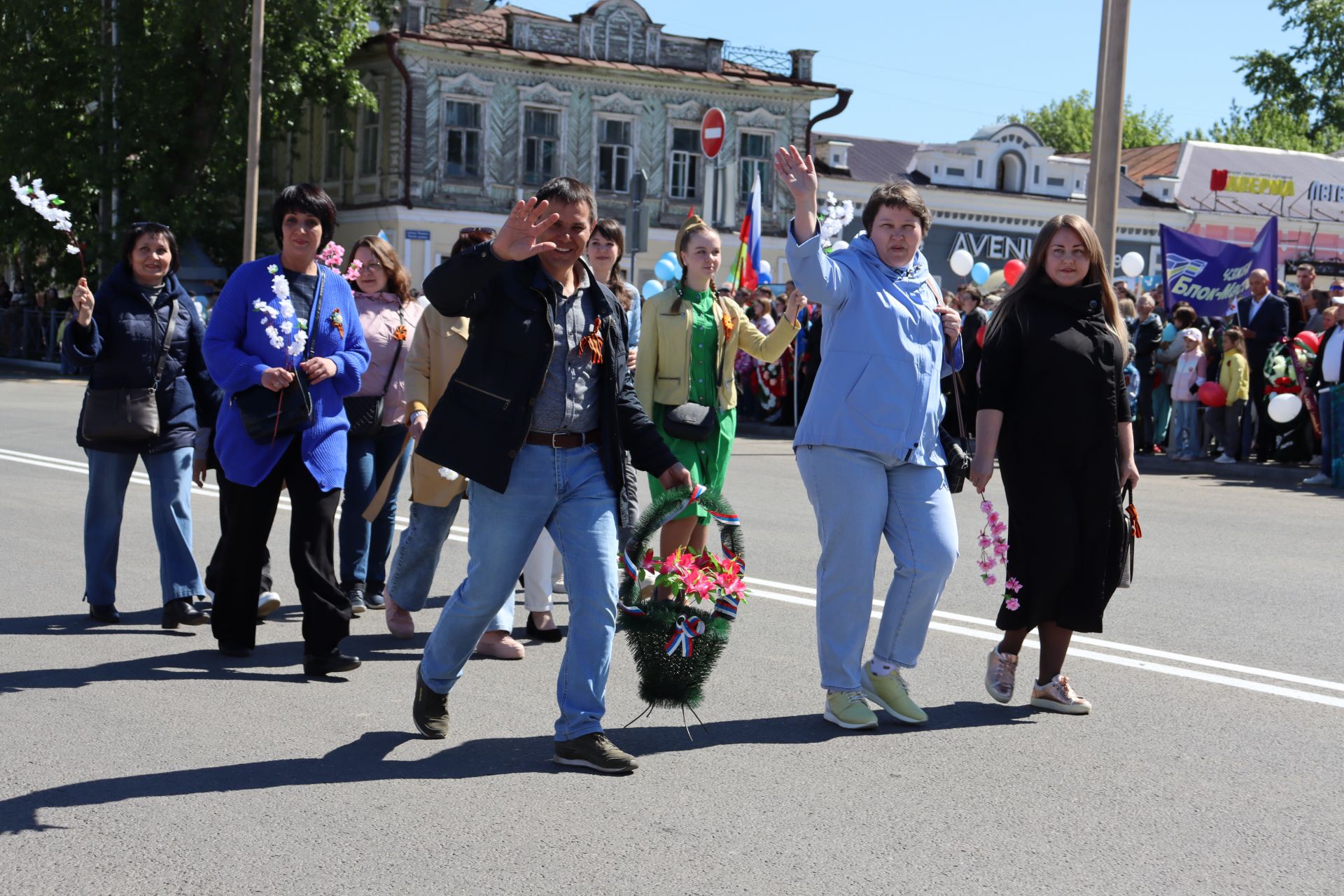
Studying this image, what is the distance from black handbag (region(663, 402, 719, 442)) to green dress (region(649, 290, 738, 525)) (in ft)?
0.48

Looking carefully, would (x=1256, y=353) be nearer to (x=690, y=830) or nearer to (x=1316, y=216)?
(x=690, y=830)

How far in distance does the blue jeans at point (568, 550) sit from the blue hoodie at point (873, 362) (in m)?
0.99

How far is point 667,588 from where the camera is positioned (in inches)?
228

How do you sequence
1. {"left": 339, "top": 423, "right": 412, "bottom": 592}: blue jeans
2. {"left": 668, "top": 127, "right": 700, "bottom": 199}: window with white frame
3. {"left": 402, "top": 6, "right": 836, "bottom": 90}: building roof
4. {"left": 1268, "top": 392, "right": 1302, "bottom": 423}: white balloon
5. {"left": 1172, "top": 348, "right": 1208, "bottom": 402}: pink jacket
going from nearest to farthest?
{"left": 339, "top": 423, "right": 412, "bottom": 592}: blue jeans < {"left": 1268, "top": 392, "right": 1302, "bottom": 423}: white balloon < {"left": 1172, "top": 348, "right": 1208, "bottom": 402}: pink jacket < {"left": 402, "top": 6, "right": 836, "bottom": 90}: building roof < {"left": 668, "top": 127, "right": 700, "bottom": 199}: window with white frame

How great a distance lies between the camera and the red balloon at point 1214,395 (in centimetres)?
1745

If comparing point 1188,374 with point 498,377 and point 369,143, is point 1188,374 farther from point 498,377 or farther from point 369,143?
point 369,143

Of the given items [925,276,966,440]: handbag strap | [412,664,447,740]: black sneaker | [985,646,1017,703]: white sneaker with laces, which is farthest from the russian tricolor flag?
[412,664,447,740]: black sneaker

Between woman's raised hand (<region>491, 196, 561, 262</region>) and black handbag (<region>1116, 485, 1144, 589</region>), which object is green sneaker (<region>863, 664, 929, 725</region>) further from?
woman's raised hand (<region>491, 196, 561, 262</region>)

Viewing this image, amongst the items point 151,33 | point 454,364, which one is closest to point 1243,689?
point 454,364

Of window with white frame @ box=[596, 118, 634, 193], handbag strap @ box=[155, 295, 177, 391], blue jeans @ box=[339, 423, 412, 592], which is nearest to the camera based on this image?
handbag strap @ box=[155, 295, 177, 391]

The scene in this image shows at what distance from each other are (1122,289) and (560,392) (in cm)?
1608

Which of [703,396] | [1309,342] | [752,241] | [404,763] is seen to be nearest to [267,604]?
[703,396]

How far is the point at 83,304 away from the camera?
23.9ft

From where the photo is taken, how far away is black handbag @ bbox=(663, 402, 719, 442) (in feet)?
24.6
